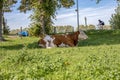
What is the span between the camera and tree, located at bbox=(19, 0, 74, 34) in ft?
155

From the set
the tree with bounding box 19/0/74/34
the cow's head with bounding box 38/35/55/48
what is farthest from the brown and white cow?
the tree with bounding box 19/0/74/34

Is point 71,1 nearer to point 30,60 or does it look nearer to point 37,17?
point 37,17

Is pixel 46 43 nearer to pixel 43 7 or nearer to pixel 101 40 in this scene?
pixel 101 40

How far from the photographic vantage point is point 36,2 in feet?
158

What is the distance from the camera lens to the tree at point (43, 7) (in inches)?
1860

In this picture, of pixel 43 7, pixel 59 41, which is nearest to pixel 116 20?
pixel 43 7

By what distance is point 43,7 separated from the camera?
47.3 meters

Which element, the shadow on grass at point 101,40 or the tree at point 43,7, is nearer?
the shadow on grass at point 101,40

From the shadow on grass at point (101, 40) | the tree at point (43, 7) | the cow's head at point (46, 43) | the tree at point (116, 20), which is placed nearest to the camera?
the cow's head at point (46, 43)

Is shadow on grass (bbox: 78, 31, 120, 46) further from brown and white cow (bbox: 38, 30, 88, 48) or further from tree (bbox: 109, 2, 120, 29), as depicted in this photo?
tree (bbox: 109, 2, 120, 29)

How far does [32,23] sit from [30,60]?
39672 mm

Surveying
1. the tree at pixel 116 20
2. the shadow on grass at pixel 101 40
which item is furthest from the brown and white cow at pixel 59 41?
the tree at pixel 116 20

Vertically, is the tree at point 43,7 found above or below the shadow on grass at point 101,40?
above

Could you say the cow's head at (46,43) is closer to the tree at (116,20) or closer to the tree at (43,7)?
the tree at (43,7)
